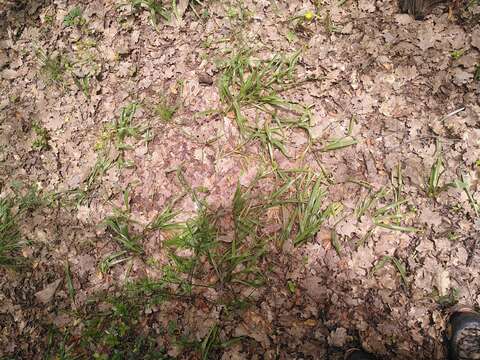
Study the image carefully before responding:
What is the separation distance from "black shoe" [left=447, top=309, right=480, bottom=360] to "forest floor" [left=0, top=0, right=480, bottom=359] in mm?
65

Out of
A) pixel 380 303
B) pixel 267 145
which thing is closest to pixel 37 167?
pixel 267 145

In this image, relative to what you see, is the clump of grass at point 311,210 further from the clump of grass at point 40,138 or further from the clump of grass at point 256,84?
the clump of grass at point 40,138

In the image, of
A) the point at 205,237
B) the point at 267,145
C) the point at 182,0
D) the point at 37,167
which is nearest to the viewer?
the point at 205,237

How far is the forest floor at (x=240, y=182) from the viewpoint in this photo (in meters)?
2.36

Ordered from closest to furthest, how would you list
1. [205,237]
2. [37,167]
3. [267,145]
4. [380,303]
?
[380,303]
[205,237]
[267,145]
[37,167]

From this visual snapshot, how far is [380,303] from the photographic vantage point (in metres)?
2.30

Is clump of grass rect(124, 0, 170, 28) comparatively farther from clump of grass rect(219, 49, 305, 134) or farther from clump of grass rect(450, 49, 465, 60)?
clump of grass rect(450, 49, 465, 60)

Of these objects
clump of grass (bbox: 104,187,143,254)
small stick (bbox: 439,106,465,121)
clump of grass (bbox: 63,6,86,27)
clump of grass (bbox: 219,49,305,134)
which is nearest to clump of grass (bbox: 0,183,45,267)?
clump of grass (bbox: 104,187,143,254)

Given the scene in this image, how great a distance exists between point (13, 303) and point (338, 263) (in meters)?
2.49

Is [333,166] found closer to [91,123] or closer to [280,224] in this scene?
[280,224]

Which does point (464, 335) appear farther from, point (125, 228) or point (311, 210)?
point (125, 228)

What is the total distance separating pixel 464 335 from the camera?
2.09 m

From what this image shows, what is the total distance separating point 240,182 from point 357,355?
1438mm

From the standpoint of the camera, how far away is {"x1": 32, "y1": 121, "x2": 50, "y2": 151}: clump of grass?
3.04 metres
